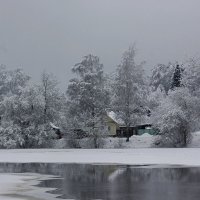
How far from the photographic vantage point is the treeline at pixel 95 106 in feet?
254

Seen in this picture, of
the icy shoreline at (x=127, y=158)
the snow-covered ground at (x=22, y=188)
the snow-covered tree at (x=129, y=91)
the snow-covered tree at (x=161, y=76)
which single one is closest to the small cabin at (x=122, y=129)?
the snow-covered tree at (x=129, y=91)

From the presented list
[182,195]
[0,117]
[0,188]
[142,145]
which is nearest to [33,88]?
[0,117]

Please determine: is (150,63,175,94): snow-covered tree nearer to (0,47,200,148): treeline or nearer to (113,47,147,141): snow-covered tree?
(0,47,200,148): treeline

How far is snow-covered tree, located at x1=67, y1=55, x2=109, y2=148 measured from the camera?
8056 cm

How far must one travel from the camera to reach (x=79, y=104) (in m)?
82.2

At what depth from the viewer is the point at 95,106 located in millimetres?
82438

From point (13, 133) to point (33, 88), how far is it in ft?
26.9

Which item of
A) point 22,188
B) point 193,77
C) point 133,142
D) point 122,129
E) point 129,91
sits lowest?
point 22,188

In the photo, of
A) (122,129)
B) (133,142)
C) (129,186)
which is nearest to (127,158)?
(133,142)

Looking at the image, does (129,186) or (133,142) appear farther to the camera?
(133,142)

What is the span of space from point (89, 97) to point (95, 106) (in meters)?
1.69

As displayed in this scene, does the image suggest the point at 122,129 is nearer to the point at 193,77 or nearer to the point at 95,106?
the point at 95,106

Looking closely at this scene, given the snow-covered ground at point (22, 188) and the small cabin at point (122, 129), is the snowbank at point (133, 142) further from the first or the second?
the snow-covered ground at point (22, 188)

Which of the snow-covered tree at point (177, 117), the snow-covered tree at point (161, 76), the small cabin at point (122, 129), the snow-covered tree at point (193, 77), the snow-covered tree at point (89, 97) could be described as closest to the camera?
the snow-covered tree at point (177, 117)
